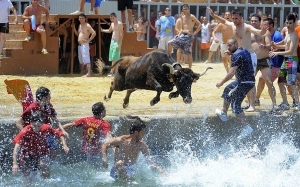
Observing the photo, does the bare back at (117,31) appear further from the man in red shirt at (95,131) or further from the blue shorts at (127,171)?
the blue shorts at (127,171)

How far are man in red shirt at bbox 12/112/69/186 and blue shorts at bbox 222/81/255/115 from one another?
3.50 metres

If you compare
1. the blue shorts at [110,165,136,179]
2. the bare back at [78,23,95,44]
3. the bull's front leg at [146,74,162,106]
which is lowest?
the blue shorts at [110,165,136,179]

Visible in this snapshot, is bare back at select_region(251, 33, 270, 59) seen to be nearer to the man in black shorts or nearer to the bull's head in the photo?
the bull's head

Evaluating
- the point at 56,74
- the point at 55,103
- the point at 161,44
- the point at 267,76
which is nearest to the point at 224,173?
the point at 267,76

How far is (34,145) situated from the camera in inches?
359

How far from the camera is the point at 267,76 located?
13.2 meters

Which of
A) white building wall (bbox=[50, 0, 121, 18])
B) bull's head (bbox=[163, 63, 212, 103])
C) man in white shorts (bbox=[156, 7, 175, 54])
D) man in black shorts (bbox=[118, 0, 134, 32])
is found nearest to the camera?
bull's head (bbox=[163, 63, 212, 103])

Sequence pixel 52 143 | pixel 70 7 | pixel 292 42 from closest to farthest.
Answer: pixel 52 143, pixel 292 42, pixel 70 7

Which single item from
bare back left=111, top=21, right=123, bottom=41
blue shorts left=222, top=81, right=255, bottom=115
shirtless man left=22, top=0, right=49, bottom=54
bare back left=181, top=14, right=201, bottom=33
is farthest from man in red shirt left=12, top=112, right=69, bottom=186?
bare back left=181, top=14, right=201, bottom=33

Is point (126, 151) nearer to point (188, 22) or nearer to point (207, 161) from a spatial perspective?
point (207, 161)

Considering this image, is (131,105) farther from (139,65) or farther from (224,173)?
(224,173)

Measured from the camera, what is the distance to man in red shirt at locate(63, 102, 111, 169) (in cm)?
988

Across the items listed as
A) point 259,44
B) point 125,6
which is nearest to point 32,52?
point 125,6

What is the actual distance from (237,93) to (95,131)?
2791 millimetres
